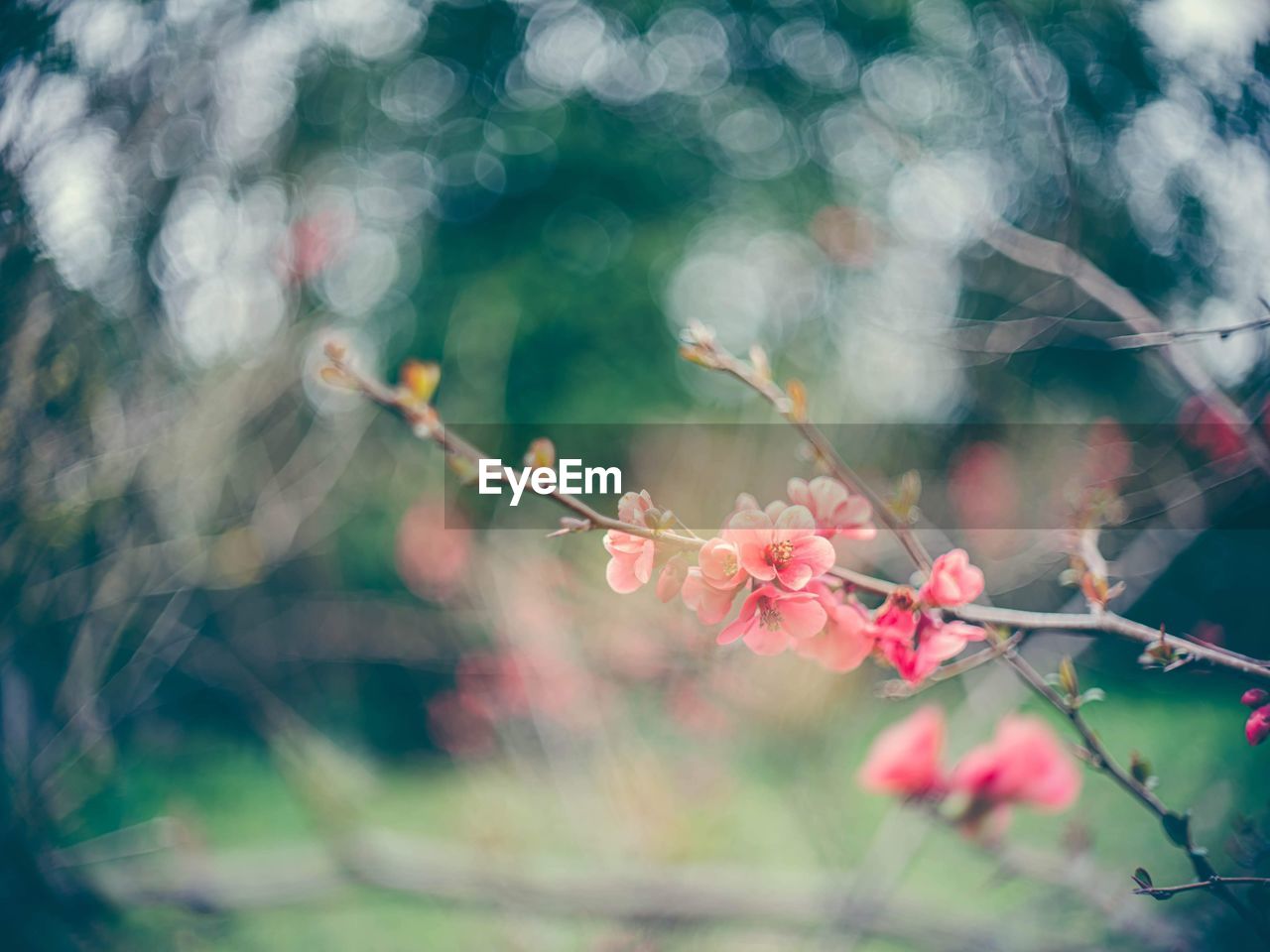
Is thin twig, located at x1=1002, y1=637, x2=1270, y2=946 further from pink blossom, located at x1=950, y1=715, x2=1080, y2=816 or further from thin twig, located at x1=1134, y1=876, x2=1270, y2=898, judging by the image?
pink blossom, located at x1=950, y1=715, x2=1080, y2=816

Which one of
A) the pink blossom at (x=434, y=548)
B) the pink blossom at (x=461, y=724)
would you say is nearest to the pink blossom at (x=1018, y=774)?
the pink blossom at (x=434, y=548)

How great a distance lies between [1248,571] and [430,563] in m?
2.91

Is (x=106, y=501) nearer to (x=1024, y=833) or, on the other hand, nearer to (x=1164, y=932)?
(x=1164, y=932)

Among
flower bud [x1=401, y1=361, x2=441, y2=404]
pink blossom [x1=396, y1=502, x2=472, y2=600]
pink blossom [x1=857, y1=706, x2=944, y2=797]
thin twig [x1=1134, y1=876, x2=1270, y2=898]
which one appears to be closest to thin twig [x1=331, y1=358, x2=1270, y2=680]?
flower bud [x1=401, y1=361, x2=441, y2=404]

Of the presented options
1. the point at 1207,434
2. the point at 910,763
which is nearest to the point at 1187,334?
the point at 1207,434

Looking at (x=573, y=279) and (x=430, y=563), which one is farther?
(x=573, y=279)

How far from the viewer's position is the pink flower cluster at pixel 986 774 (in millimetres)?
1259

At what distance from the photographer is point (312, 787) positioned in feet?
6.84

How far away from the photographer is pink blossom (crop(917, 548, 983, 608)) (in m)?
0.60

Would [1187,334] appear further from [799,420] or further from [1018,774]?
[1018,774]

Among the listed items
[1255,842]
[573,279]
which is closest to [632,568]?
[1255,842]

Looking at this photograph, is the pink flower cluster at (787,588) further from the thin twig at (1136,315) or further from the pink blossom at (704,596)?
the thin twig at (1136,315)

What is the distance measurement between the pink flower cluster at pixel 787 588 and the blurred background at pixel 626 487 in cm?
21

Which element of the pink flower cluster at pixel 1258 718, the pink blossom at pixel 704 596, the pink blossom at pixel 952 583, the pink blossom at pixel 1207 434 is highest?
the pink blossom at pixel 704 596
